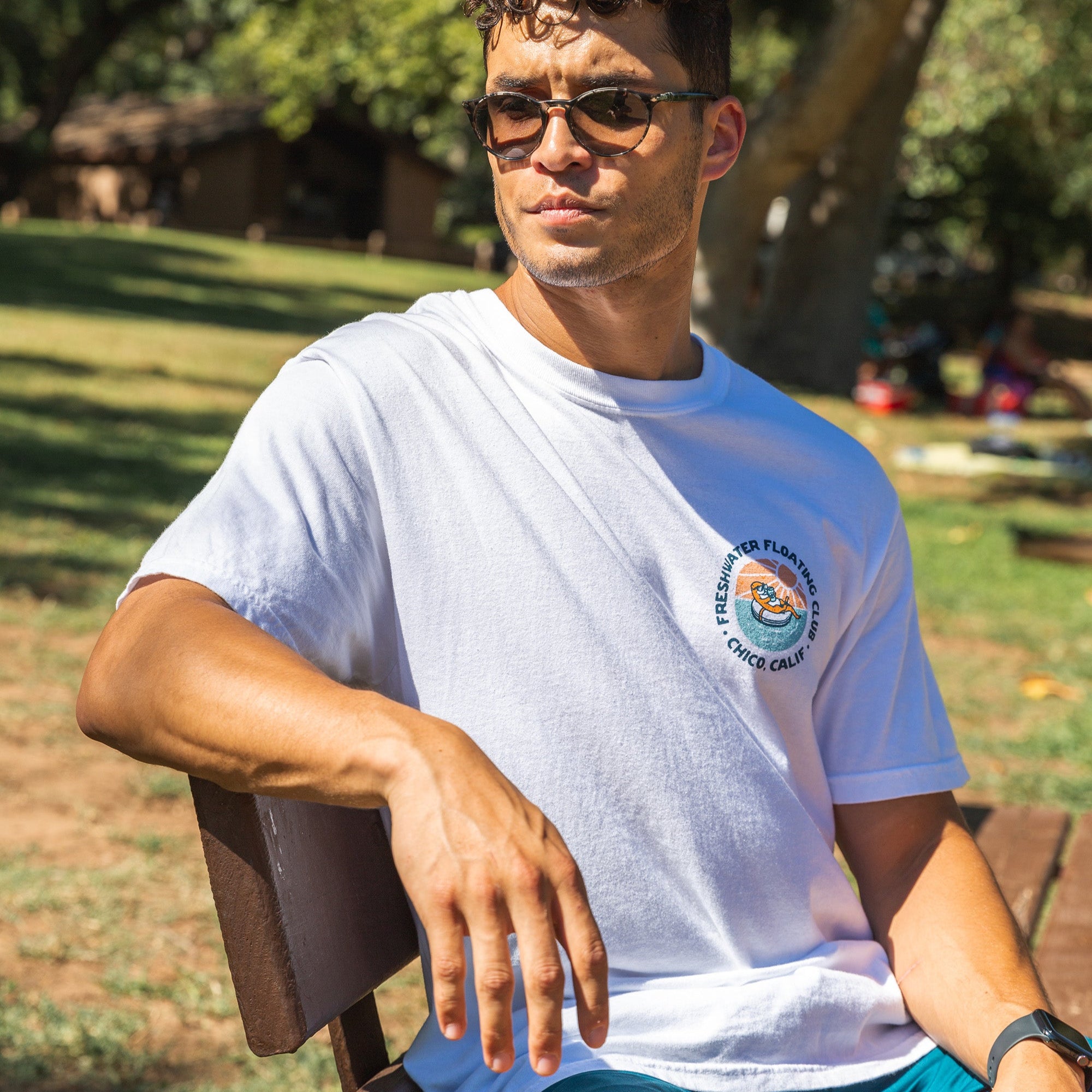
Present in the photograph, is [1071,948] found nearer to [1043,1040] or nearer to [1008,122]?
[1043,1040]

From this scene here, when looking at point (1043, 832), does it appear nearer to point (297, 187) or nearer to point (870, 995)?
point (870, 995)

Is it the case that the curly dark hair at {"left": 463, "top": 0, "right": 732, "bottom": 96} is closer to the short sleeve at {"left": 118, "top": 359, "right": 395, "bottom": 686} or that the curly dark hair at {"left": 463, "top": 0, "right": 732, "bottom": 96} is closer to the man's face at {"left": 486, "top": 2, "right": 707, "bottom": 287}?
the man's face at {"left": 486, "top": 2, "right": 707, "bottom": 287}

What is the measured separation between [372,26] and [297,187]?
1194 inches

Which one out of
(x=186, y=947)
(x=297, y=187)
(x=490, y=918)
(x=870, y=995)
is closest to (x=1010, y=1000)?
(x=870, y=995)

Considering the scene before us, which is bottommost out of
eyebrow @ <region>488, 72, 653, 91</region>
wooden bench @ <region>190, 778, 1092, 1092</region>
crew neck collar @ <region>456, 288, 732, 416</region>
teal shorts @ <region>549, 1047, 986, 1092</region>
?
teal shorts @ <region>549, 1047, 986, 1092</region>

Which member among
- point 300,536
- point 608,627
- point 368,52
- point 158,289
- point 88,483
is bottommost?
point 158,289

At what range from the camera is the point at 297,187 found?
4919cm

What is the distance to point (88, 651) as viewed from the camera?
20.4 ft

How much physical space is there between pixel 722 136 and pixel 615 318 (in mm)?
398

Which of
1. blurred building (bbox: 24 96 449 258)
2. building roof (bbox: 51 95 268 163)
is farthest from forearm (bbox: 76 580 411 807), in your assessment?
building roof (bbox: 51 95 268 163)

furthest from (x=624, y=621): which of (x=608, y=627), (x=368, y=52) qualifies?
(x=368, y=52)

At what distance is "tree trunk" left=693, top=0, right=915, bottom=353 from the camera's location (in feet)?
24.1

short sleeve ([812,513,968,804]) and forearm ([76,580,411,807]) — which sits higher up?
forearm ([76,580,411,807])

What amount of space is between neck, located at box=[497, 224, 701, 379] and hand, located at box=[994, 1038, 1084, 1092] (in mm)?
1061
